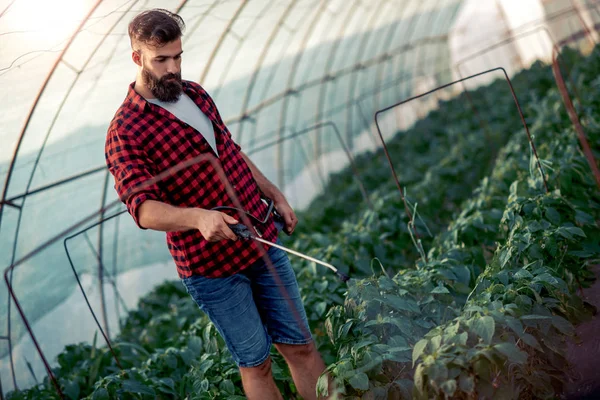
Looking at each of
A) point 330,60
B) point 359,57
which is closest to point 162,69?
point 330,60

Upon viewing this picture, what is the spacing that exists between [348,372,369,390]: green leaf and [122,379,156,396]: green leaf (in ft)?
4.38

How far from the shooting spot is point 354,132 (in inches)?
512

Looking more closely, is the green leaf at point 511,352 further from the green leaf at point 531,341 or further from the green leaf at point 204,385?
the green leaf at point 204,385

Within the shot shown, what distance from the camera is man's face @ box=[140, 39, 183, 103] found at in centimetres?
244

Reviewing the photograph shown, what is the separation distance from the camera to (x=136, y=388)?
329 centimetres

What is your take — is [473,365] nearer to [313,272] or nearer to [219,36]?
[313,272]

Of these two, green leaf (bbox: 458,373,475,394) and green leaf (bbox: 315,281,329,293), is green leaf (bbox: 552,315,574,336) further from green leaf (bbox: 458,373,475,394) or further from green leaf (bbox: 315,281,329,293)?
green leaf (bbox: 315,281,329,293)

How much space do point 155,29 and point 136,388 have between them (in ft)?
5.96

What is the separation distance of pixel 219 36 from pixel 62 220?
93.2 inches

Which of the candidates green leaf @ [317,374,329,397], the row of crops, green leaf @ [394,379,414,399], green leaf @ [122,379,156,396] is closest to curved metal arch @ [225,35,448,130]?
the row of crops

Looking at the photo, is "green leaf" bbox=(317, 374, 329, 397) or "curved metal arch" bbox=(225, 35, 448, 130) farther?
"curved metal arch" bbox=(225, 35, 448, 130)

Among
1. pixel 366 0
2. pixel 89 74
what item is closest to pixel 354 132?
pixel 366 0

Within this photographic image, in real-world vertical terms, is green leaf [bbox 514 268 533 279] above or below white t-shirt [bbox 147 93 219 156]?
below

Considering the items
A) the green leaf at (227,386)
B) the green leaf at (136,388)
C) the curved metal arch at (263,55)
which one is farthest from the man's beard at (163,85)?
the curved metal arch at (263,55)
